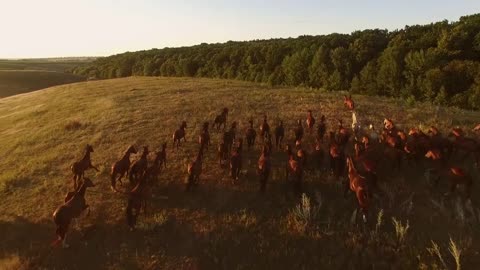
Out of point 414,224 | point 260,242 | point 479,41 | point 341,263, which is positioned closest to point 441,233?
point 414,224

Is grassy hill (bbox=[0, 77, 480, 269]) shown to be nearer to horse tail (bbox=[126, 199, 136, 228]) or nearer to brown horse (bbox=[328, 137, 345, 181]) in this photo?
horse tail (bbox=[126, 199, 136, 228])

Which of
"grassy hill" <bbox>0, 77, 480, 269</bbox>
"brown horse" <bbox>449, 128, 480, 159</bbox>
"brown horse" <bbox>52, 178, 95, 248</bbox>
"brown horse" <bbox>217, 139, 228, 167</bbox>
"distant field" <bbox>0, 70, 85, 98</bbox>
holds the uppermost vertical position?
"brown horse" <bbox>449, 128, 480, 159</bbox>

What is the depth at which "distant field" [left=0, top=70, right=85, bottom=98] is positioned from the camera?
81.8 meters

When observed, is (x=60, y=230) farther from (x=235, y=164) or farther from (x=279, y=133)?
(x=279, y=133)

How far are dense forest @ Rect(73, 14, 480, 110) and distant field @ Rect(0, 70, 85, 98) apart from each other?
22121 mm

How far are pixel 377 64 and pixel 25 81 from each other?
73153mm

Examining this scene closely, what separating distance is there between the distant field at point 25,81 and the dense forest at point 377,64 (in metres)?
22.1

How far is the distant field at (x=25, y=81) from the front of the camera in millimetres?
81850

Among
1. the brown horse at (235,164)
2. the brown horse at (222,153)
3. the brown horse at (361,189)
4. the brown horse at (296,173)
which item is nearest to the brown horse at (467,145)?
the brown horse at (361,189)

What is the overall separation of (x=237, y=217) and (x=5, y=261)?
23.9 feet

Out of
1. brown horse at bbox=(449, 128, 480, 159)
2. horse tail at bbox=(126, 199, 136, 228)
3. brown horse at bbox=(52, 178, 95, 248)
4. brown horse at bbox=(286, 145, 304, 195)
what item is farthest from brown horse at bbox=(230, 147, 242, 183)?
brown horse at bbox=(449, 128, 480, 159)

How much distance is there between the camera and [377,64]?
195 ft

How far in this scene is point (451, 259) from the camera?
12070 millimetres

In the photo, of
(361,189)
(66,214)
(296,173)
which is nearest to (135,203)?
(66,214)
